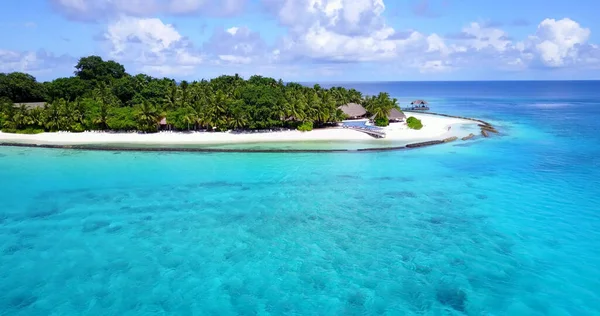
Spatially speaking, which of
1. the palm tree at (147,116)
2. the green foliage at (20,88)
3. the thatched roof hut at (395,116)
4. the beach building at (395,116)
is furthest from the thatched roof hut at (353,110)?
the green foliage at (20,88)

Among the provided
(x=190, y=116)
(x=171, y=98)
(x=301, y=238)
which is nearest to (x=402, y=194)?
(x=301, y=238)

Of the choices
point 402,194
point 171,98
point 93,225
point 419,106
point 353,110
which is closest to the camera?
point 93,225

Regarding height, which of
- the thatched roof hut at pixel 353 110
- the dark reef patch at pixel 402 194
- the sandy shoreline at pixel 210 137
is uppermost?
the thatched roof hut at pixel 353 110

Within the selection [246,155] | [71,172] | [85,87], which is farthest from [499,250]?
[85,87]

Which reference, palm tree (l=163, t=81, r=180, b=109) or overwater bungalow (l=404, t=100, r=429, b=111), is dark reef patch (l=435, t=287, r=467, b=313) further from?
overwater bungalow (l=404, t=100, r=429, b=111)

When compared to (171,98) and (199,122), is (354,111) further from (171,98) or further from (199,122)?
(171,98)

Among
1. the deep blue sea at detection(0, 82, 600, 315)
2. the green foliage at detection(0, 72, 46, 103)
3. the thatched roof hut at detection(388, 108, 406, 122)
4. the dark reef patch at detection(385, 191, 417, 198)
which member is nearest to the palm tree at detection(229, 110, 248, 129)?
the deep blue sea at detection(0, 82, 600, 315)

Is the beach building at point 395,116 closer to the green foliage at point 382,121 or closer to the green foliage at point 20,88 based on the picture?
the green foliage at point 382,121
